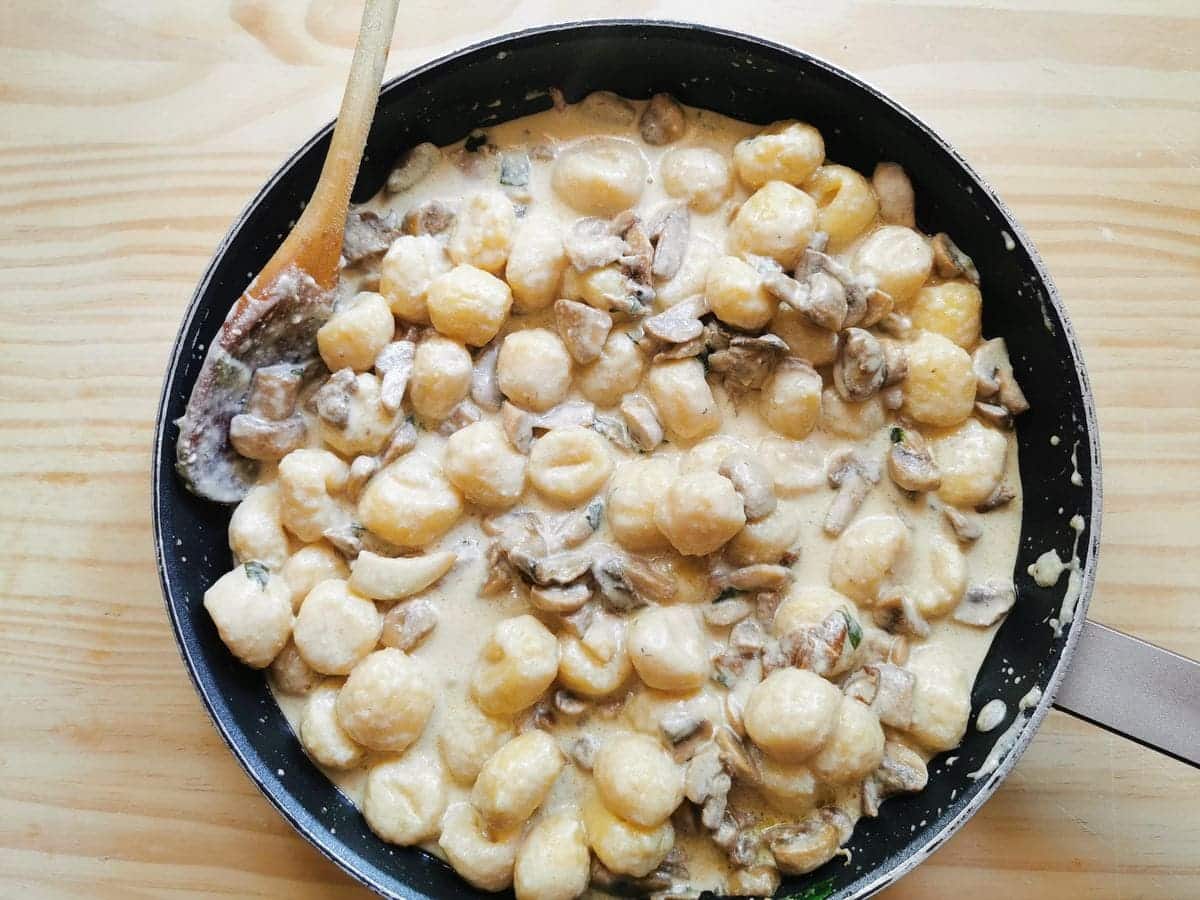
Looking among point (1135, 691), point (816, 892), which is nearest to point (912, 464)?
point (1135, 691)

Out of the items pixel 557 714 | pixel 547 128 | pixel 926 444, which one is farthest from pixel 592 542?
pixel 547 128

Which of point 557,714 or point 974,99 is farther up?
point 974,99

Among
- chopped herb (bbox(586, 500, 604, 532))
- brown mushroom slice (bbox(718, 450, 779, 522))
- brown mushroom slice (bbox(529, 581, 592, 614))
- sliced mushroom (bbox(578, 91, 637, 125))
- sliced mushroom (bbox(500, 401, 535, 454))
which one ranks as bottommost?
brown mushroom slice (bbox(529, 581, 592, 614))

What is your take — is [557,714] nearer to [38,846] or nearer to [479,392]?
[479,392]

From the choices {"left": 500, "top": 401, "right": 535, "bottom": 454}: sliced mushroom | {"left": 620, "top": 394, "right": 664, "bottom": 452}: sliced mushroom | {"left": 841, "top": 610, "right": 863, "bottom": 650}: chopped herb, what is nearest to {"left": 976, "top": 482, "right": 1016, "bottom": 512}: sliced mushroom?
{"left": 841, "top": 610, "right": 863, "bottom": 650}: chopped herb

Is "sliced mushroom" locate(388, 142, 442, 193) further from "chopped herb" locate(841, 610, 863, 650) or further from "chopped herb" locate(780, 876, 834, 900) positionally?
"chopped herb" locate(780, 876, 834, 900)

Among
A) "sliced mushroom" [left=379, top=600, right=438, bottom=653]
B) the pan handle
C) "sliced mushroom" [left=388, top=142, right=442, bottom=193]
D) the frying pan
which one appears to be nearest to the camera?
the pan handle
